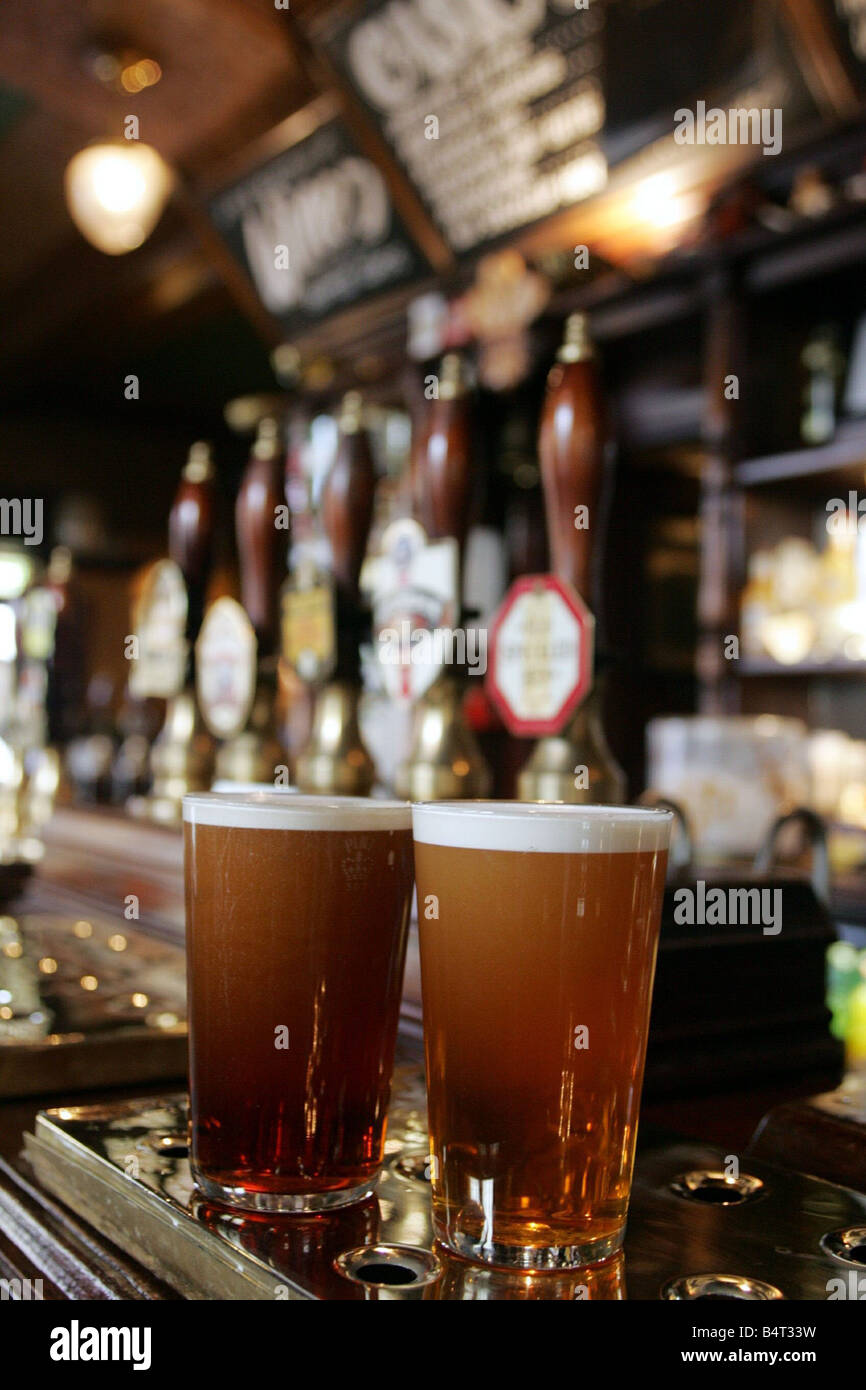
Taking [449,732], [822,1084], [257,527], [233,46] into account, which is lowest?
[822,1084]

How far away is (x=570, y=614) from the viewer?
1062mm

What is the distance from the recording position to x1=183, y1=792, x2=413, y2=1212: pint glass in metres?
0.57

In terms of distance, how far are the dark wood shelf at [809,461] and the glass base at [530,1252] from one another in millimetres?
2801

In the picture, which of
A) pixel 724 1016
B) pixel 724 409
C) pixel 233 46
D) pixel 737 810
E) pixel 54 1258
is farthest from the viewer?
pixel 724 409

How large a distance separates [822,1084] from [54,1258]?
0.58m

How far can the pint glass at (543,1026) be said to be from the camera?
1.66 ft

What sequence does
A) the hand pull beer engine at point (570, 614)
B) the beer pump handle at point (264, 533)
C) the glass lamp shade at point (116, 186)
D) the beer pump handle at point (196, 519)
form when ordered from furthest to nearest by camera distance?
the glass lamp shade at point (116, 186)
the beer pump handle at point (196, 519)
the beer pump handle at point (264, 533)
the hand pull beer engine at point (570, 614)

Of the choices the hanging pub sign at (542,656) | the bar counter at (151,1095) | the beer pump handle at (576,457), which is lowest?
the bar counter at (151,1095)

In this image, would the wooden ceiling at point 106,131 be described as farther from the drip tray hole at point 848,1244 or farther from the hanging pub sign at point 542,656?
the drip tray hole at point 848,1244

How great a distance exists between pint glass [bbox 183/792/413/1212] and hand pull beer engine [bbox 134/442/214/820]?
39.9 inches

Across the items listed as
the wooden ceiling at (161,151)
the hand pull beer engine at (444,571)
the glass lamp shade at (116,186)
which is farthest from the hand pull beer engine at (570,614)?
the glass lamp shade at (116,186)
